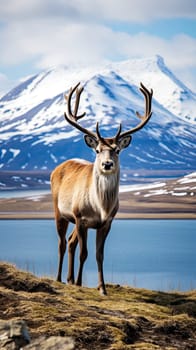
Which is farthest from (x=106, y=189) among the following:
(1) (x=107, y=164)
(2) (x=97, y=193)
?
(1) (x=107, y=164)

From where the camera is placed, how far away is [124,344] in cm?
925

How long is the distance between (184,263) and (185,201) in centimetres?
8179

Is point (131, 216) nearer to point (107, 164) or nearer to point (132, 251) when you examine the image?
point (132, 251)

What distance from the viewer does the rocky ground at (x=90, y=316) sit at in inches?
368

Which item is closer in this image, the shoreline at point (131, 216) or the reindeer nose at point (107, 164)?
the reindeer nose at point (107, 164)

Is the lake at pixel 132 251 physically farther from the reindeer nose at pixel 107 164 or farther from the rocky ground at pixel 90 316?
the rocky ground at pixel 90 316

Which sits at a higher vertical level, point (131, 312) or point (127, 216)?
point (131, 312)

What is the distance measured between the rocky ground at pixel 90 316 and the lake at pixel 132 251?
19.8 m

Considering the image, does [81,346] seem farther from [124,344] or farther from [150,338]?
[150,338]

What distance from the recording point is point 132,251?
69500mm

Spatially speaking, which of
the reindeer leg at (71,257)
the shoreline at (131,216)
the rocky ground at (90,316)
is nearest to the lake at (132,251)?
the shoreline at (131,216)

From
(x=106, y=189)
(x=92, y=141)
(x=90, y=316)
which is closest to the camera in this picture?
(x=90, y=316)

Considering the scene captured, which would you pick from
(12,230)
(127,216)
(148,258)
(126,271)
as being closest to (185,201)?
(127,216)

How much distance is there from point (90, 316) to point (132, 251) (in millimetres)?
59317
